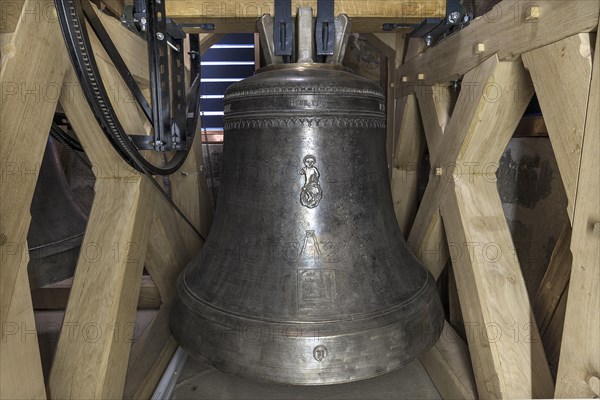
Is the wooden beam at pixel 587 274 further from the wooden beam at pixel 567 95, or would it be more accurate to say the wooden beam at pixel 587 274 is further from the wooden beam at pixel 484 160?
the wooden beam at pixel 484 160

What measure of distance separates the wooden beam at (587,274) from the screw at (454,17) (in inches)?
26.4

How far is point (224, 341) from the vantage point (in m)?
1.12

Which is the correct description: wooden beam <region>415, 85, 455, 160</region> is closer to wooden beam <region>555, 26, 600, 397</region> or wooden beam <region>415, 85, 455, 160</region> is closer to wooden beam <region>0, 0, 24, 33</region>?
wooden beam <region>555, 26, 600, 397</region>

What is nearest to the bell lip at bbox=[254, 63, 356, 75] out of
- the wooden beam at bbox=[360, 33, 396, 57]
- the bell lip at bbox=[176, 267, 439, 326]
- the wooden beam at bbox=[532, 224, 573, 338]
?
the bell lip at bbox=[176, 267, 439, 326]

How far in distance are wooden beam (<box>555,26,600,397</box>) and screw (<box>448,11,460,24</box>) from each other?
0.67 metres

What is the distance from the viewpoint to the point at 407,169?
6.86 ft

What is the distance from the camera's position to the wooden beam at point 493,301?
1.18m

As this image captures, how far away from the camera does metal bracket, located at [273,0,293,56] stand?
1.24 m

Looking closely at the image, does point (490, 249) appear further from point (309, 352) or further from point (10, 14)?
point (10, 14)

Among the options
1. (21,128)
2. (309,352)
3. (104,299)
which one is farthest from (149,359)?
(21,128)

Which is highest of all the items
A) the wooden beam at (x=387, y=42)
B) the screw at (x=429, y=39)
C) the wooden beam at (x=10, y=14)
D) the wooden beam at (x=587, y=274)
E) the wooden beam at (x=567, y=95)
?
the wooden beam at (x=387, y=42)

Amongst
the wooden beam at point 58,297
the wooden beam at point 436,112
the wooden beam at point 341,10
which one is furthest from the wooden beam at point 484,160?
the wooden beam at point 58,297

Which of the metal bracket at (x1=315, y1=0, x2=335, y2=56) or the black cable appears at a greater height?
the metal bracket at (x1=315, y1=0, x2=335, y2=56)

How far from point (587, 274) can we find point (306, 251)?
62cm
